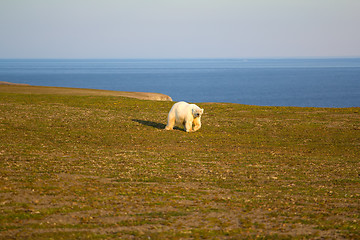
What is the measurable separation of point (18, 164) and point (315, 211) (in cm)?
1273

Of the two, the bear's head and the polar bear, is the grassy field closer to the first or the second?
the polar bear

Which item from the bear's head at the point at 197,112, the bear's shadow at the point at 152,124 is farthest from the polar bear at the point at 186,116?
the bear's shadow at the point at 152,124

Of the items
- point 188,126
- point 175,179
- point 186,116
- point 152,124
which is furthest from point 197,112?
point 175,179

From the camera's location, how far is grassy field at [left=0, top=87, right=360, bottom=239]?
37.1 ft

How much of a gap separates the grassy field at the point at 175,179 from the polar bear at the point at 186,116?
86cm

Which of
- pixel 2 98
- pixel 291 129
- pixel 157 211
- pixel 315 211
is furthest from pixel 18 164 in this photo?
pixel 2 98

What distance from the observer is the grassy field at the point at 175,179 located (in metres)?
11.3

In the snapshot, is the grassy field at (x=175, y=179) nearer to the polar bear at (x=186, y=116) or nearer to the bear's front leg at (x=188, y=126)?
the bear's front leg at (x=188, y=126)

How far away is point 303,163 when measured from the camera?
2150 centimetres

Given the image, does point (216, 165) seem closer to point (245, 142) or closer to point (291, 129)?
point (245, 142)

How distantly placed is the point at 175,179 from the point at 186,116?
15.0m

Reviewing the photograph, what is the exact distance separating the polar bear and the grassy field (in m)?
0.86

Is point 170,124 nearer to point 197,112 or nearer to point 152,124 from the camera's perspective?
point 197,112

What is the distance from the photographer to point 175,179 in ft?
56.2
